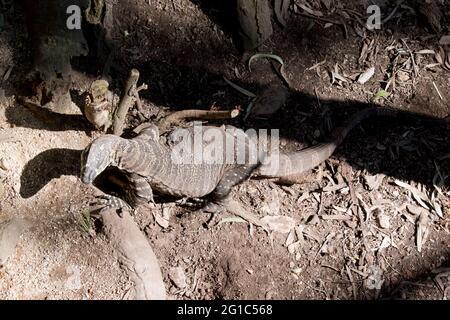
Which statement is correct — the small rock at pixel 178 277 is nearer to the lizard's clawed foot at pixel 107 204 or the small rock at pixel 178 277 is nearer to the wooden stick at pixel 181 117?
the lizard's clawed foot at pixel 107 204

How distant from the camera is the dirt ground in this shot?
15.4ft

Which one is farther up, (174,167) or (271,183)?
(174,167)

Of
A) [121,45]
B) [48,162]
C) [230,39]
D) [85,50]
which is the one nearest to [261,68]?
[230,39]

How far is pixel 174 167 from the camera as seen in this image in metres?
4.98

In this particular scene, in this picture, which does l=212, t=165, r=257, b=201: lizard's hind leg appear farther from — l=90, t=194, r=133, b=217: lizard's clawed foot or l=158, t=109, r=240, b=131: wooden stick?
l=90, t=194, r=133, b=217: lizard's clawed foot

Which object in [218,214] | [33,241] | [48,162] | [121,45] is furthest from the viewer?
[121,45]

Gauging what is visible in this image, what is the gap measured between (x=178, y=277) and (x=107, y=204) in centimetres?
92

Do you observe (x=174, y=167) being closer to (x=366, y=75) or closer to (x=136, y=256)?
(x=136, y=256)

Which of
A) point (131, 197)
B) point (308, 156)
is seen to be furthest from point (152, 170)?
point (308, 156)

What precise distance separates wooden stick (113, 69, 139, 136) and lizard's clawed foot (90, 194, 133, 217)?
617mm

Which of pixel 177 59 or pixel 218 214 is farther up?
pixel 177 59

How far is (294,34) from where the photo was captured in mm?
6102
